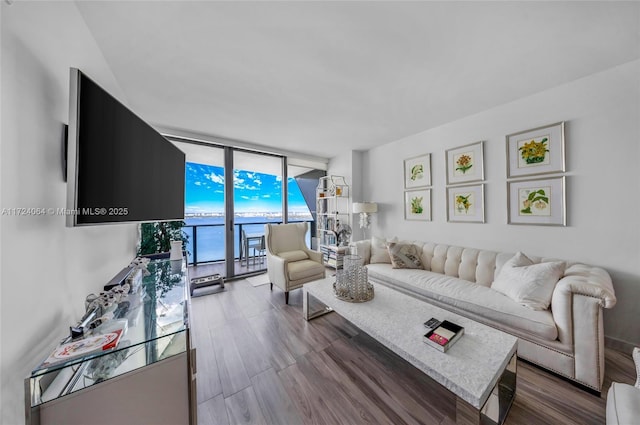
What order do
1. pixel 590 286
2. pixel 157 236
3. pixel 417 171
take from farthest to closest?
pixel 417 171
pixel 157 236
pixel 590 286

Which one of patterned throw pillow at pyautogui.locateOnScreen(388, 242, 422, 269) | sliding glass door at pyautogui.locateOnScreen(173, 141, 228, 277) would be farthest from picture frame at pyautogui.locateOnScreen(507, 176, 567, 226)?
sliding glass door at pyautogui.locateOnScreen(173, 141, 228, 277)

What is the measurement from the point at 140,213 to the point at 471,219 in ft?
11.5

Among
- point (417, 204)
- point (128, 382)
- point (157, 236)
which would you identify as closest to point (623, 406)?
point (128, 382)

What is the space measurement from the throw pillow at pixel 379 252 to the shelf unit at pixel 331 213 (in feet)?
3.35

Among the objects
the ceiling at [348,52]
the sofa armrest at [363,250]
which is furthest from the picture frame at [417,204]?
the ceiling at [348,52]

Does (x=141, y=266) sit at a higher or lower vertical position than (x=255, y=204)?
lower


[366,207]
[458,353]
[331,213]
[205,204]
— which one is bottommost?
[458,353]

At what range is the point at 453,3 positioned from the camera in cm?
123

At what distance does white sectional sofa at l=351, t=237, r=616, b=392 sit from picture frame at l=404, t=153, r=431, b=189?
3.60 ft

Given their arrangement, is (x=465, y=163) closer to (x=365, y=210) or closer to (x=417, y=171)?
(x=417, y=171)

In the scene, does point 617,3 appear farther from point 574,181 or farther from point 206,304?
point 206,304

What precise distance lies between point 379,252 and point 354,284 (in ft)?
4.27

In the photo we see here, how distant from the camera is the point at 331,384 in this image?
1446mm

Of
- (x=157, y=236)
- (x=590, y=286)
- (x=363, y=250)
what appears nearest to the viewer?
(x=590, y=286)
